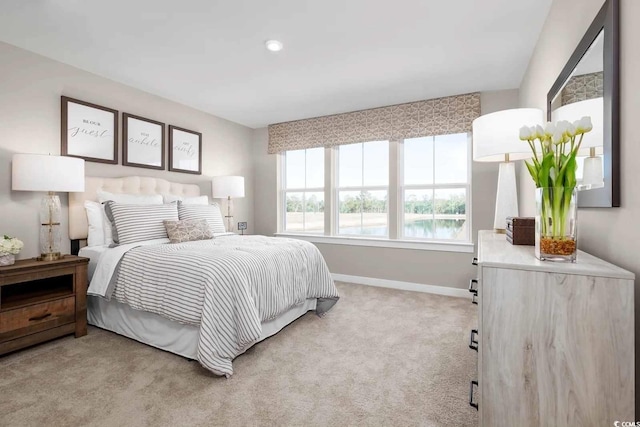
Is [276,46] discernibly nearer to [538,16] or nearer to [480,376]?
[538,16]

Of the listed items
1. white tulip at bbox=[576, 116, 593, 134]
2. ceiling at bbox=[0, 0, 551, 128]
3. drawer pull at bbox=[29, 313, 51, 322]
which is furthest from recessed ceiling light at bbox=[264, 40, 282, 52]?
drawer pull at bbox=[29, 313, 51, 322]

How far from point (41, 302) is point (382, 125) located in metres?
3.88

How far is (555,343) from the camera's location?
0.92m

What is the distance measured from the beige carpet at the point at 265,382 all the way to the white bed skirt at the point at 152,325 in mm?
66

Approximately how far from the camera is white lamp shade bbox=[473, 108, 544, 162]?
5.66 feet

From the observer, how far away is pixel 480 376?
103cm

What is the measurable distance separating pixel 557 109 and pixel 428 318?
2.03m

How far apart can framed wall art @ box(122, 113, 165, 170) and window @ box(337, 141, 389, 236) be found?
2420mm

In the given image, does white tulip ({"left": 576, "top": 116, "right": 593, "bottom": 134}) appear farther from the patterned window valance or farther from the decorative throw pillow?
the decorative throw pillow

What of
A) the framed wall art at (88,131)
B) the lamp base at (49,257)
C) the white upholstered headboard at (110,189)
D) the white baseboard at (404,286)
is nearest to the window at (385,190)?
the white baseboard at (404,286)

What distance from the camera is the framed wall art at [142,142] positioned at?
131 inches

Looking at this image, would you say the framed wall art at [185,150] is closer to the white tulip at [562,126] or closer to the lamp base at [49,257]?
the lamp base at [49,257]

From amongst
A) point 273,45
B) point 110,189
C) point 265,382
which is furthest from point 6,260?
point 273,45

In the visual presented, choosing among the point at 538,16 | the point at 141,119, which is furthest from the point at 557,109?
the point at 141,119
